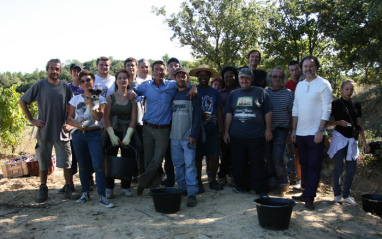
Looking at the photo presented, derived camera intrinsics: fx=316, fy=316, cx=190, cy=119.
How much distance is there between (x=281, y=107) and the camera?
525cm

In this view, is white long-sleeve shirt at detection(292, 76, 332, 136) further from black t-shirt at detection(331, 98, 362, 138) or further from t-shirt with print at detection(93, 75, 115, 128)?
t-shirt with print at detection(93, 75, 115, 128)

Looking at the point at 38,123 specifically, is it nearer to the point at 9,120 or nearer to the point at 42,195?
the point at 42,195

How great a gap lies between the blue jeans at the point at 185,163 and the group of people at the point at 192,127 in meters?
0.02

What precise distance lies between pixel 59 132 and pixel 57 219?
1.44 metres


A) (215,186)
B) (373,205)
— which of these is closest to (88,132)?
(215,186)

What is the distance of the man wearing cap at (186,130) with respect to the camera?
4828 mm

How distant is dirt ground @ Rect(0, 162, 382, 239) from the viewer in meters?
3.90

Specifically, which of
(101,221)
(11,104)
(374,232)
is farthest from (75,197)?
(11,104)

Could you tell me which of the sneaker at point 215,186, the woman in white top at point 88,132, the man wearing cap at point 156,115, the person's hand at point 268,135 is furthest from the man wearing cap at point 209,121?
the woman in white top at point 88,132

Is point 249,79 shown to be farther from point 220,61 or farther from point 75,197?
point 220,61

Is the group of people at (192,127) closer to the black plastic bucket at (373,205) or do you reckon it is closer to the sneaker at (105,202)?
the sneaker at (105,202)

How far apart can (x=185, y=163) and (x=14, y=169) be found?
160 inches

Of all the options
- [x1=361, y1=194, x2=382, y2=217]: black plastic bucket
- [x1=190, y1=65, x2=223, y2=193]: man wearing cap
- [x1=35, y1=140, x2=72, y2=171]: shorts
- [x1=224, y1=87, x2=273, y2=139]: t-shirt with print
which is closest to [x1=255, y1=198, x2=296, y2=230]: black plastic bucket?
[x1=224, y1=87, x2=273, y2=139]: t-shirt with print

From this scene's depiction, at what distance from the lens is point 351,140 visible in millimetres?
4879
